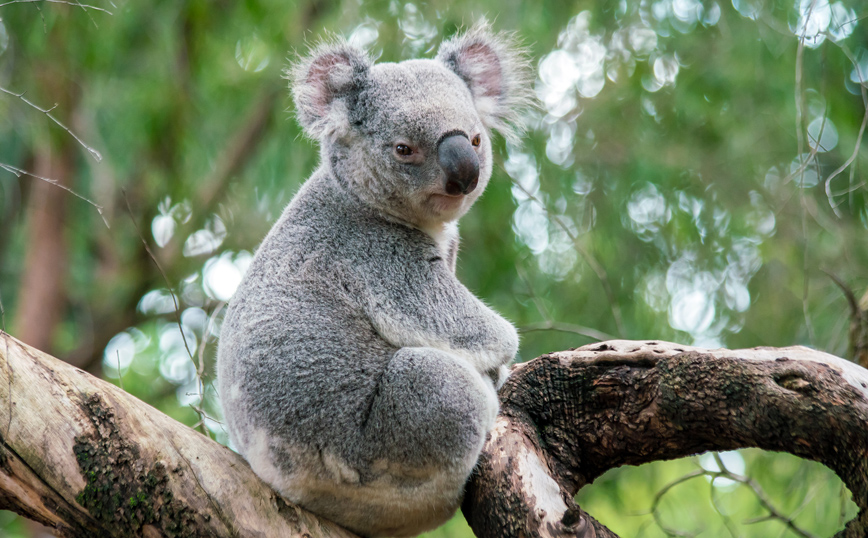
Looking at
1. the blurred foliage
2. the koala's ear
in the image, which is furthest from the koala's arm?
the blurred foliage

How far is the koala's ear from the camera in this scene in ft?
9.69

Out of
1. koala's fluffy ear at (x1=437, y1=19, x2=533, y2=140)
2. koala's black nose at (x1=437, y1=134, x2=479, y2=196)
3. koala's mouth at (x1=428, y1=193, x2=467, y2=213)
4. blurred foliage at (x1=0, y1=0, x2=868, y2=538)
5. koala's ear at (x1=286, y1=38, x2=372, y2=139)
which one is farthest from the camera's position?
blurred foliage at (x1=0, y1=0, x2=868, y2=538)

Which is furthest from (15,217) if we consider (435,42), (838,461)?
(838,461)

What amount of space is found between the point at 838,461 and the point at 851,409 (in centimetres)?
17

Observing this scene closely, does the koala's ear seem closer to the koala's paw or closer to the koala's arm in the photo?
the koala's arm

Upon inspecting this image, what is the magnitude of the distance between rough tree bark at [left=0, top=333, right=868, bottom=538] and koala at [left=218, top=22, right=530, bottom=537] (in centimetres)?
17

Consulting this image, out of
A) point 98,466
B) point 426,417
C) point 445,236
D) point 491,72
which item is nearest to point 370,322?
point 426,417

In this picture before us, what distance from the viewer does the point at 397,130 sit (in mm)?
2756

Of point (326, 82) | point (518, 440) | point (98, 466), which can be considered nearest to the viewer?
point (98, 466)

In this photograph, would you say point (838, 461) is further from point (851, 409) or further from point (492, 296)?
point (492, 296)

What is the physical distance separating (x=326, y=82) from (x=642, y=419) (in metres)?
1.79

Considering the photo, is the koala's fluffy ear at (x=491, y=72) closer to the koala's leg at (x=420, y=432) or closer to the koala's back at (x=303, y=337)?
the koala's back at (x=303, y=337)

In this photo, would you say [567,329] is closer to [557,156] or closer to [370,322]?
[370,322]

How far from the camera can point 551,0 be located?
5.40 m
